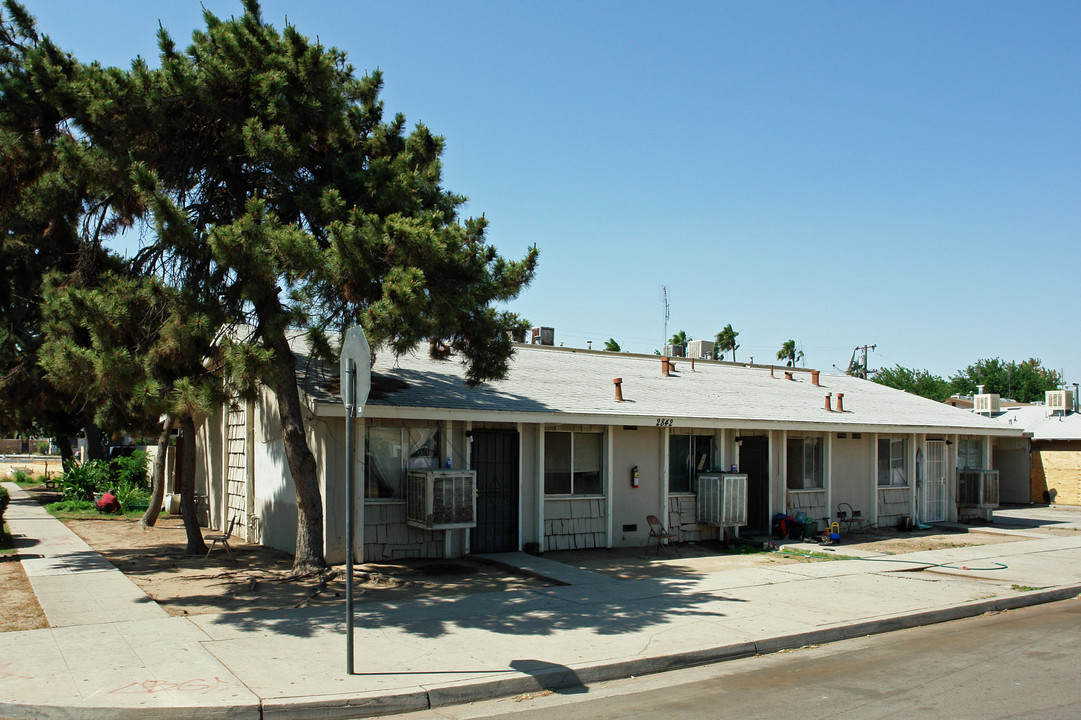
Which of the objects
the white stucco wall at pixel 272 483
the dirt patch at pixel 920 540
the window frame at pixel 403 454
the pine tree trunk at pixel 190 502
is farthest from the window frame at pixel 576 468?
the pine tree trunk at pixel 190 502

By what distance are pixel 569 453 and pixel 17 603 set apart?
29.0 ft

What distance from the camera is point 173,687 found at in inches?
261

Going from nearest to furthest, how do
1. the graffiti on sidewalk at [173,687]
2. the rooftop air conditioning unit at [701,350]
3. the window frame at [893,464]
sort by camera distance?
the graffiti on sidewalk at [173,687], the window frame at [893,464], the rooftop air conditioning unit at [701,350]

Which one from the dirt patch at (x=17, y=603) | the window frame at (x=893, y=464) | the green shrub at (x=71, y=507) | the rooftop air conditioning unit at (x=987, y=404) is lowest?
the green shrub at (x=71, y=507)

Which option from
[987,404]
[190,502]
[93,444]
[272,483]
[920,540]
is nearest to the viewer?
[190,502]

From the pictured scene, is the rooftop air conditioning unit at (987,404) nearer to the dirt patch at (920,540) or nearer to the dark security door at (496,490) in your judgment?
the dirt patch at (920,540)

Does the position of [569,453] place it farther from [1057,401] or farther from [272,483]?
[1057,401]

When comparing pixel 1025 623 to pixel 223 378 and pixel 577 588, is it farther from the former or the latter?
pixel 223 378

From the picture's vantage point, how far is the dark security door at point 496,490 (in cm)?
1420

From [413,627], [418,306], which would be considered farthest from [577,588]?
[418,306]

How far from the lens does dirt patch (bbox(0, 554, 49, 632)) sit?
28.4 ft

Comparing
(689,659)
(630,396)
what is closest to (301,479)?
(689,659)

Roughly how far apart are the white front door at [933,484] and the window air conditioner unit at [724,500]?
762 centimetres

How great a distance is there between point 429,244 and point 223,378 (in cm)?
314
